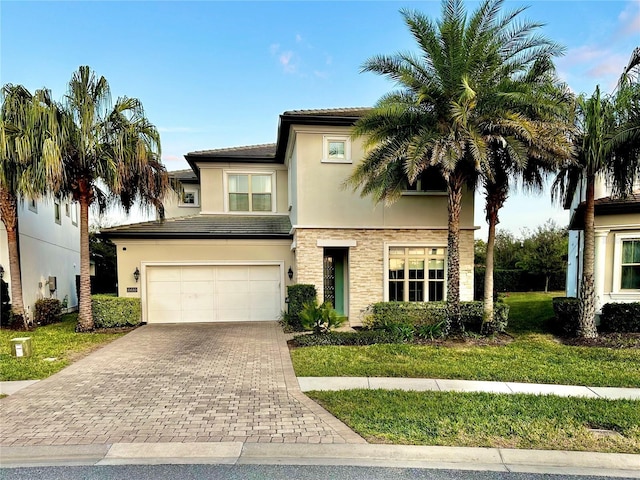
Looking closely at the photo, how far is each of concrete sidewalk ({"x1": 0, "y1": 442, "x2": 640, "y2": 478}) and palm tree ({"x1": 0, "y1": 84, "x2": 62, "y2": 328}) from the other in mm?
8758

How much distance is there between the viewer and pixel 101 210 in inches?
527

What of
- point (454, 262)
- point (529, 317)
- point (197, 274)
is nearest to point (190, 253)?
point (197, 274)

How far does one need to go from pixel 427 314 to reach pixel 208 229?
29.2ft

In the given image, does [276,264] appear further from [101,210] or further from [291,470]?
[291,470]

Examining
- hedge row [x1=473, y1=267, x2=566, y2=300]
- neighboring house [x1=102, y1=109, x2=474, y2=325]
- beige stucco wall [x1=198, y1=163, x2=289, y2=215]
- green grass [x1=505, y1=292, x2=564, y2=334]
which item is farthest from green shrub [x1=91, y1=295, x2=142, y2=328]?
hedge row [x1=473, y1=267, x2=566, y2=300]

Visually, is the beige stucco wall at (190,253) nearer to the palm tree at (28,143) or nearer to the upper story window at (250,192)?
the upper story window at (250,192)

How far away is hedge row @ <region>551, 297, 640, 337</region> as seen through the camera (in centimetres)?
1073

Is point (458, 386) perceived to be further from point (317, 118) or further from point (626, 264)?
point (626, 264)

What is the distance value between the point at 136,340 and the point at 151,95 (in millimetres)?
8447

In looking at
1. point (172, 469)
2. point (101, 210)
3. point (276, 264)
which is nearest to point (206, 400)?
point (172, 469)

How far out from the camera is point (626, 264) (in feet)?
38.0

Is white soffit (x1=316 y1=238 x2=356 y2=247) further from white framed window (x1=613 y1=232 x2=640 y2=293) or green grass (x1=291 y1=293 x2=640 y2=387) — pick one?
white framed window (x1=613 y1=232 x2=640 y2=293)

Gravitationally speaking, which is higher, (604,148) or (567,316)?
(604,148)

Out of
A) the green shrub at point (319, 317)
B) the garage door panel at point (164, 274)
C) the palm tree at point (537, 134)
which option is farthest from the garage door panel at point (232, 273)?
the palm tree at point (537, 134)
